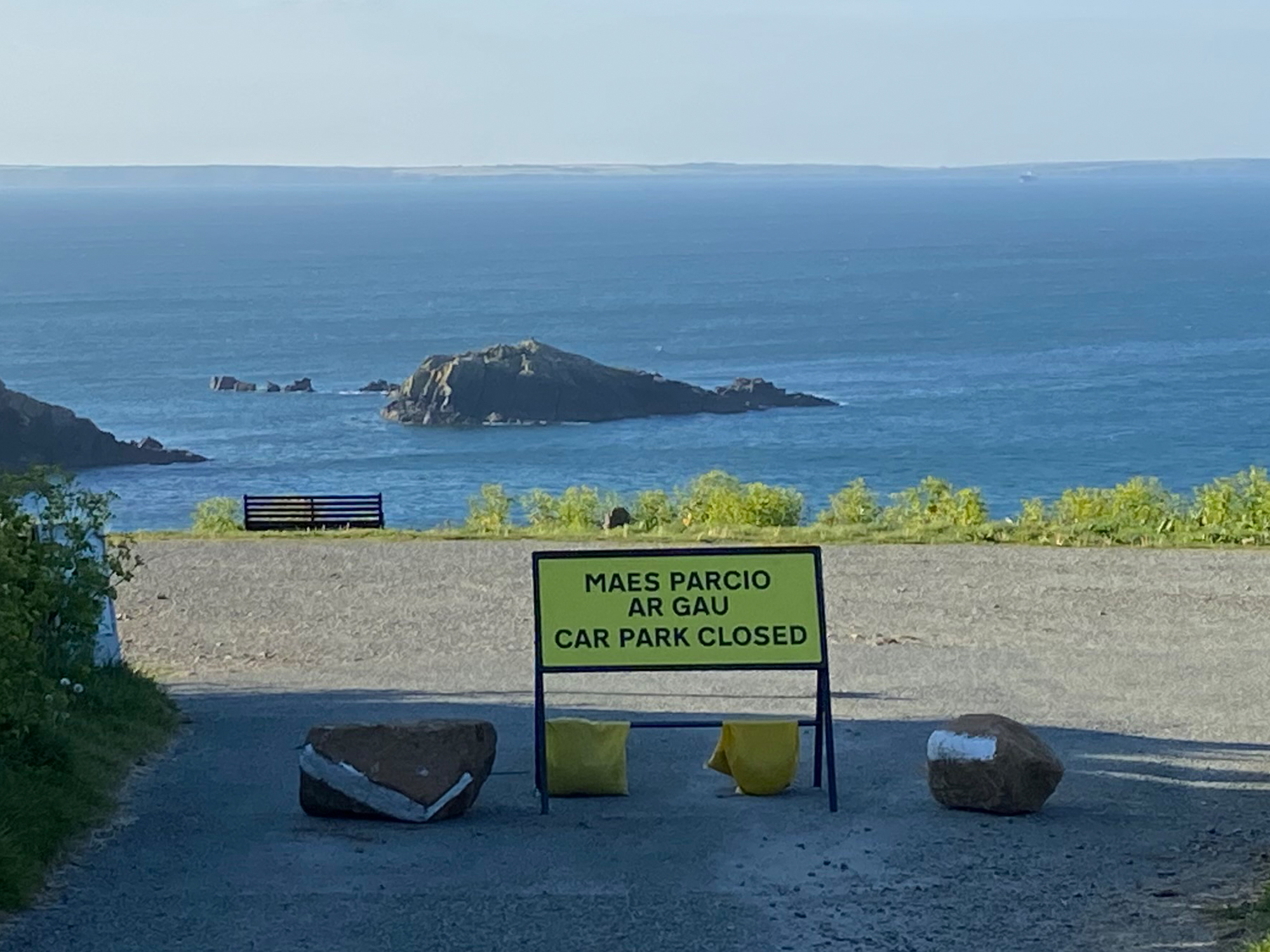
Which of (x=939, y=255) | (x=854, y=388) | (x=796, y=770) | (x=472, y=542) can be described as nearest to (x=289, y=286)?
(x=939, y=255)

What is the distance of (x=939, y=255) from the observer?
18650 centimetres

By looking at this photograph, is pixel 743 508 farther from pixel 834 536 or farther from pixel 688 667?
pixel 688 667

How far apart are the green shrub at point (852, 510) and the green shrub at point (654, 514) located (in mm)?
1793

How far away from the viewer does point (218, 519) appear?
27125 mm

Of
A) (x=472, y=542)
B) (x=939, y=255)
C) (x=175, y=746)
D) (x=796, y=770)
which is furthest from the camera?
(x=939, y=255)

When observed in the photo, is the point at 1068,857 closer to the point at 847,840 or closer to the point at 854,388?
the point at 847,840

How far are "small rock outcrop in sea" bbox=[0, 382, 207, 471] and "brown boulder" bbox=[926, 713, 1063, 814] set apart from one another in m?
60.2

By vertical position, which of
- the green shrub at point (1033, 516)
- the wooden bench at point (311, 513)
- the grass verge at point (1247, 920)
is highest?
the green shrub at point (1033, 516)

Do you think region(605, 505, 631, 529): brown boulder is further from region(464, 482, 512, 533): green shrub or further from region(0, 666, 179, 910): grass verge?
region(0, 666, 179, 910): grass verge

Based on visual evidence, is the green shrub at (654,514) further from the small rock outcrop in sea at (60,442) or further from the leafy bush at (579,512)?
the small rock outcrop in sea at (60,442)

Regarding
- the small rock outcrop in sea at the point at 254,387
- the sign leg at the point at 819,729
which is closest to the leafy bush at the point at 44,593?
the sign leg at the point at 819,729

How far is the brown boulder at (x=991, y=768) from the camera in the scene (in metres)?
8.20

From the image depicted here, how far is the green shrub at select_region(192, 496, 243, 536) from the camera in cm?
2269

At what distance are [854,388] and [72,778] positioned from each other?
82440 millimetres
